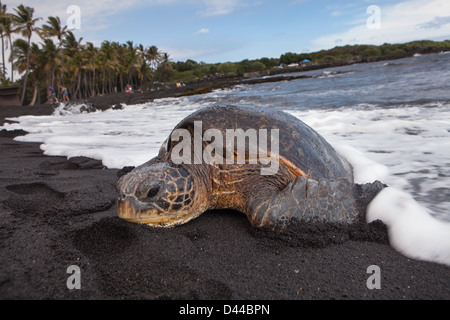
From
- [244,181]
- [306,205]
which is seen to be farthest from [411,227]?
[244,181]

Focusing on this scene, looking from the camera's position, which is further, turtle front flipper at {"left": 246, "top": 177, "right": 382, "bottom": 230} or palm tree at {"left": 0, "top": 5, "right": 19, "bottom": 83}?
palm tree at {"left": 0, "top": 5, "right": 19, "bottom": 83}

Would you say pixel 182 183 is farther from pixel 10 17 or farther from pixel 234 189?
pixel 10 17

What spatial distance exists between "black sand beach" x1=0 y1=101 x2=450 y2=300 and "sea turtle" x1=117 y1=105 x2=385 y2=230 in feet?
0.44

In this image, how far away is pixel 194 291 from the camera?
1.49 m

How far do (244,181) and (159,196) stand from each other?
0.75 meters

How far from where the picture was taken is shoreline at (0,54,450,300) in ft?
4.79

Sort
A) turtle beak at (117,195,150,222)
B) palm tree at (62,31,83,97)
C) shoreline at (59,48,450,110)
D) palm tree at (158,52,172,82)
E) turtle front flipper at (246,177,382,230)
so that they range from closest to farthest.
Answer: turtle beak at (117,195,150,222), turtle front flipper at (246,177,382,230), shoreline at (59,48,450,110), palm tree at (62,31,83,97), palm tree at (158,52,172,82)

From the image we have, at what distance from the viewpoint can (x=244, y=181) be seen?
7.96ft

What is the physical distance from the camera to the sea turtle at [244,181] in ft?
6.69

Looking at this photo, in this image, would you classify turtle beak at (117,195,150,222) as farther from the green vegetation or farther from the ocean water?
the green vegetation

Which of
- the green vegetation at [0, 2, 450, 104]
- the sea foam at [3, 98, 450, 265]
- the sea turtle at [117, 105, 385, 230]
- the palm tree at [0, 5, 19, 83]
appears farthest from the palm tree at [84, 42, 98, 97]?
the sea turtle at [117, 105, 385, 230]

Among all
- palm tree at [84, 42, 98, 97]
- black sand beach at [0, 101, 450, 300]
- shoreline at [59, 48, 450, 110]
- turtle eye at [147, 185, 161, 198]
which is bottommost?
black sand beach at [0, 101, 450, 300]

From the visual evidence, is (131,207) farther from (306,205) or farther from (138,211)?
(306,205)
